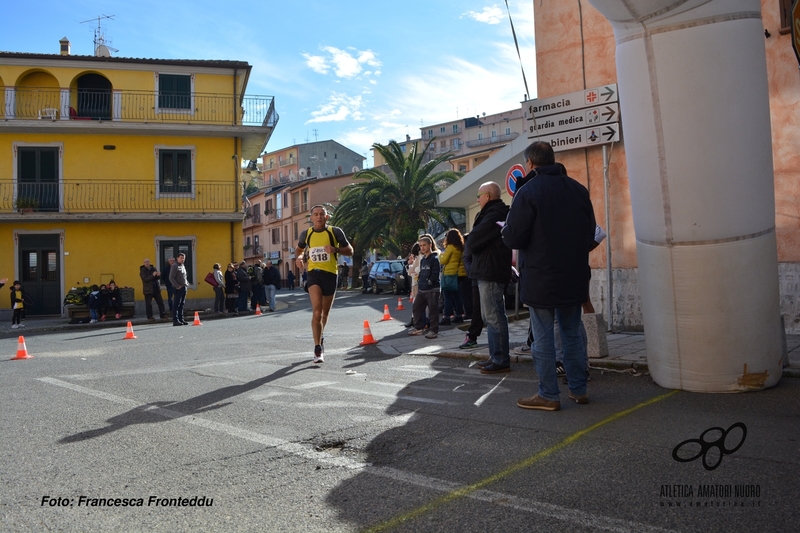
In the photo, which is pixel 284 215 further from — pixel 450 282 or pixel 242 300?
pixel 450 282

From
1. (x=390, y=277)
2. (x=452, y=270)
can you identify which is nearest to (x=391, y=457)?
(x=452, y=270)

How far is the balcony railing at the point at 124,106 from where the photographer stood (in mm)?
28266

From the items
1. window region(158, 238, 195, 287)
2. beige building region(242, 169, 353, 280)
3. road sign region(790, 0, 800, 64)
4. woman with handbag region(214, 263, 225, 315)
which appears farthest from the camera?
beige building region(242, 169, 353, 280)

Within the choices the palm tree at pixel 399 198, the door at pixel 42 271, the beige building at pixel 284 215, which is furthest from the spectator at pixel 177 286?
the beige building at pixel 284 215

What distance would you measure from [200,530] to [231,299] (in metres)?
21.6

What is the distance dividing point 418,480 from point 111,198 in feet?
90.9

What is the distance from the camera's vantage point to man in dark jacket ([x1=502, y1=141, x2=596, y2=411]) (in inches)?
204

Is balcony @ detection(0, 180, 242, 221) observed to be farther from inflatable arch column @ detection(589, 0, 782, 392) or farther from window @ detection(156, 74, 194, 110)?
inflatable arch column @ detection(589, 0, 782, 392)

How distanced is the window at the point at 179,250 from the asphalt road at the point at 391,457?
72.5 ft

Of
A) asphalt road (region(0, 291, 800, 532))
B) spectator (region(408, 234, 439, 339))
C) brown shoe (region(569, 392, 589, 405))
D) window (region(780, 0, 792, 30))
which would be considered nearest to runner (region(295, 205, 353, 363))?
asphalt road (region(0, 291, 800, 532))

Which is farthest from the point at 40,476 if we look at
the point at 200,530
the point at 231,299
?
the point at 231,299

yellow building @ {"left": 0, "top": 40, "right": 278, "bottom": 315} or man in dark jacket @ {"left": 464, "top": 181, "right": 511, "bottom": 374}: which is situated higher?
yellow building @ {"left": 0, "top": 40, "right": 278, "bottom": 315}

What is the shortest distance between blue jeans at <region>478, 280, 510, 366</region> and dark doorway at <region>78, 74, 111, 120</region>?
2632 centimetres

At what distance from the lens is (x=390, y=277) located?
33969 millimetres
